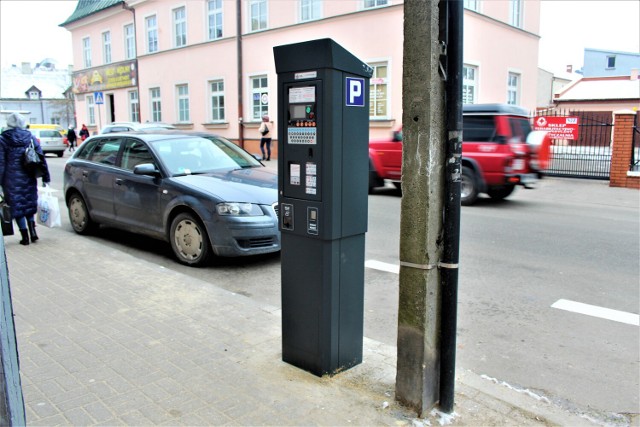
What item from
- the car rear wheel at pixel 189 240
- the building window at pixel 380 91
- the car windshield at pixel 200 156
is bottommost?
the car rear wheel at pixel 189 240

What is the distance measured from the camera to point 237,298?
503 cm

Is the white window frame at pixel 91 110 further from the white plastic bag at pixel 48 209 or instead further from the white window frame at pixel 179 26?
the white plastic bag at pixel 48 209

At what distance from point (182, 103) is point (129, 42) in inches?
260

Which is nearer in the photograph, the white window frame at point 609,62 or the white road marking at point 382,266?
the white road marking at point 382,266

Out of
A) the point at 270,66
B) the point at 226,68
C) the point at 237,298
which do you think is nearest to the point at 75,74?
the point at 226,68

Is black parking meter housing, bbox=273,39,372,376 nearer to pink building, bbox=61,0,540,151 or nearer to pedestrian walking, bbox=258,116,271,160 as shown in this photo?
pink building, bbox=61,0,540,151

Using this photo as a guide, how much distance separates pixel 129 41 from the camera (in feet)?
102

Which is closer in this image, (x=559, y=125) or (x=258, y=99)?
(x=559, y=125)

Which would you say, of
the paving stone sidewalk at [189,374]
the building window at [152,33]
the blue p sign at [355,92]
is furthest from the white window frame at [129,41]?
the blue p sign at [355,92]

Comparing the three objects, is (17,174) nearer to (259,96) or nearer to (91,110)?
(259,96)

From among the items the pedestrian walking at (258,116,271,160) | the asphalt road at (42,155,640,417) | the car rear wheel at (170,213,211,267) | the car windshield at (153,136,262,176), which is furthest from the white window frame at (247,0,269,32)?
the car rear wheel at (170,213,211,267)

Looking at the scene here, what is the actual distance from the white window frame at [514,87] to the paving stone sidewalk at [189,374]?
65.9 ft

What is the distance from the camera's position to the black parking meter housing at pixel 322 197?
122 inches

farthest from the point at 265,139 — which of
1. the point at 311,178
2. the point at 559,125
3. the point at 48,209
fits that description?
the point at 311,178
